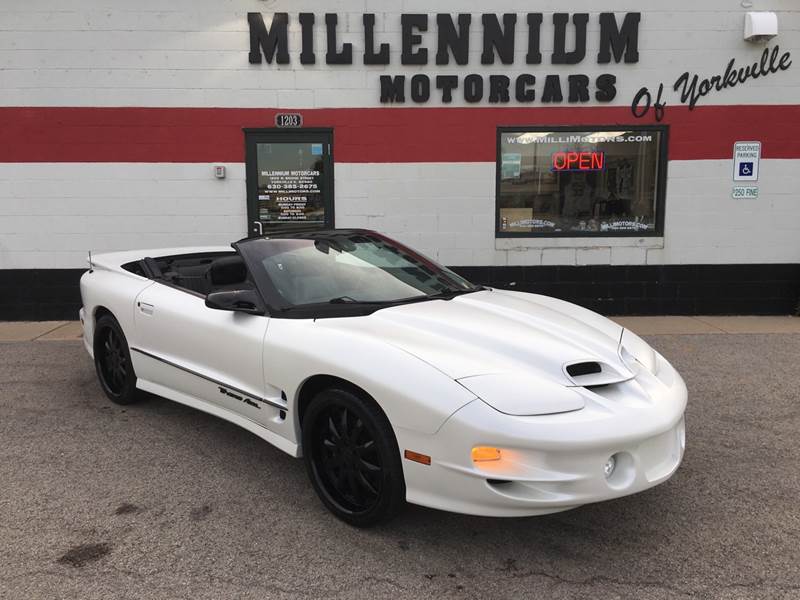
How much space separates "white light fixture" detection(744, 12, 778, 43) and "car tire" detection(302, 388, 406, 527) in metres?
7.62

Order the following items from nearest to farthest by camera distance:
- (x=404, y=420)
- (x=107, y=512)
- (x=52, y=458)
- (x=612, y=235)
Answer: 1. (x=404, y=420)
2. (x=107, y=512)
3. (x=52, y=458)
4. (x=612, y=235)

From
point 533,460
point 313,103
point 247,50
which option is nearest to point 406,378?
point 533,460

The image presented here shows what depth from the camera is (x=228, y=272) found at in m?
3.78

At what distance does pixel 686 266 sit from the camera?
8.11 metres

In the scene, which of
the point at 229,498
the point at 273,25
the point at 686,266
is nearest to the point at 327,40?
the point at 273,25

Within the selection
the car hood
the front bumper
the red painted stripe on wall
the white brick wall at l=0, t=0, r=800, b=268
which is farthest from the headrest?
the red painted stripe on wall

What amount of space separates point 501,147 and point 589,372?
18.6 ft

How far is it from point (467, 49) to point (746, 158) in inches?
153

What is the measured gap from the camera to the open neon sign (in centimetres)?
809

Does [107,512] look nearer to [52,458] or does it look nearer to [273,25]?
[52,458]

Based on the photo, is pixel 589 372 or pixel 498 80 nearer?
pixel 589 372

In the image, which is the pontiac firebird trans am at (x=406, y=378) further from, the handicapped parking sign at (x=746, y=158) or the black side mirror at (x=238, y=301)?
the handicapped parking sign at (x=746, y=158)

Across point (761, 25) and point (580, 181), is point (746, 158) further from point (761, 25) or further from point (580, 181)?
point (580, 181)

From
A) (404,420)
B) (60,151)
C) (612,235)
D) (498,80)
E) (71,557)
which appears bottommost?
(71,557)
